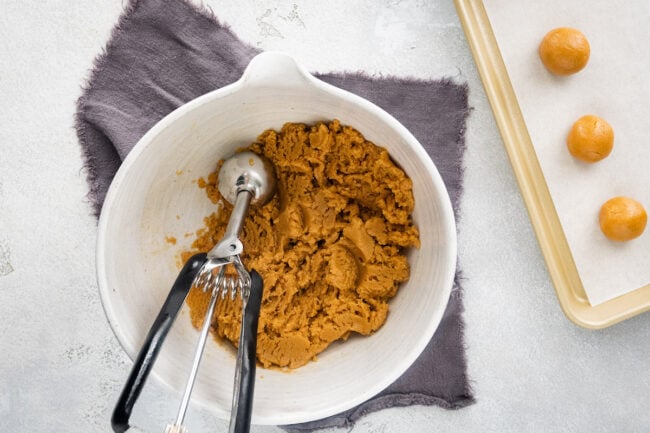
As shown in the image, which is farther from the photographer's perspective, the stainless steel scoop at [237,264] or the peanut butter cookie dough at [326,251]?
the peanut butter cookie dough at [326,251]

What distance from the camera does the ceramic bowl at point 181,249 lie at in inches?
26.1

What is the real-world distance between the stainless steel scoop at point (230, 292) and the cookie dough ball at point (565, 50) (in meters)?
0.44

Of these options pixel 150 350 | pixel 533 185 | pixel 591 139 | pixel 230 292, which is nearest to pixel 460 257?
pixel 533 185

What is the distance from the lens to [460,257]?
89 cm

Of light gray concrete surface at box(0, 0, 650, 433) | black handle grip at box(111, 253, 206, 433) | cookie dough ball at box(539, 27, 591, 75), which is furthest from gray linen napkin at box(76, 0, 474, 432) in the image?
black handle grip at box(111, 253, 206, 433)

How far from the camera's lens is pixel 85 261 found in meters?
0.90

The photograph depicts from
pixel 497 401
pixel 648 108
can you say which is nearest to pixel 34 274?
pixel 497 401

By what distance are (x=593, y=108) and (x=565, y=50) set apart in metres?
0.11

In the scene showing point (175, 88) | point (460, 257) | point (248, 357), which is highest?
point (175, 88)

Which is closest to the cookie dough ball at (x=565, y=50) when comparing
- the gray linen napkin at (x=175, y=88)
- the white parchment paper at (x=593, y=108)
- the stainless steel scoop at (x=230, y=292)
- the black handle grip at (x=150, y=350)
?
the white parchment paper at (x=593, y=108)

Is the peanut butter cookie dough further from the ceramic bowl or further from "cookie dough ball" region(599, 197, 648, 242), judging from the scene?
"cookie dough ball" region(599, 197, 648, 242)

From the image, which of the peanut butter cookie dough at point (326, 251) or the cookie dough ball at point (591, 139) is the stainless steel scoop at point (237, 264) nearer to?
the peanut butter cookie dough at point (326, 251)

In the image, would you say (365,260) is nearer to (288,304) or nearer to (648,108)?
(288,304)

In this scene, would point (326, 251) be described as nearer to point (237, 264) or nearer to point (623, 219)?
point (237, 264)
